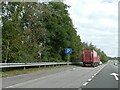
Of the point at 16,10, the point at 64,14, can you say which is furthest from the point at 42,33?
the point at 64,14

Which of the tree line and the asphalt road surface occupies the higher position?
the tree line

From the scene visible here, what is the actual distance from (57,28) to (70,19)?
19.9 ft

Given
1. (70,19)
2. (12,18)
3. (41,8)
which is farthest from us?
(70,19)

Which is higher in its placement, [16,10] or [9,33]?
[16,10]

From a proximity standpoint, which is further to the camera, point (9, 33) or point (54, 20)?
point (54, 20)

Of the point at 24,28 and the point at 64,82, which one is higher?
the point at 24,28

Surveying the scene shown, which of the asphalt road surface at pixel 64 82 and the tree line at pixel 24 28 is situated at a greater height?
the tree line at pixel 24 28

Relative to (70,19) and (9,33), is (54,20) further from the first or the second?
(9,33)

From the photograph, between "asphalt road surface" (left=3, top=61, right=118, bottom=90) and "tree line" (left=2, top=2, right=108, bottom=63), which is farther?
"tree line" (left=2, top=2, right=108, bottom=63)

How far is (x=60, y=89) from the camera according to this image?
15.1m

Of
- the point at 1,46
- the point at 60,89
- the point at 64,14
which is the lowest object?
the point at 60,89

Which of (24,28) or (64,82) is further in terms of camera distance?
(24,28)

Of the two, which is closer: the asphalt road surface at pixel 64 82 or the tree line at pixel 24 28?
the asphalt road surface at pixel 64 82

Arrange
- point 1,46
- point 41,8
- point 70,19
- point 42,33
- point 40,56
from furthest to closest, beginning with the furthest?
1. point 70,19
2. point 40,56
3. point 42,33
4. point 41,8
5. point 1,46
